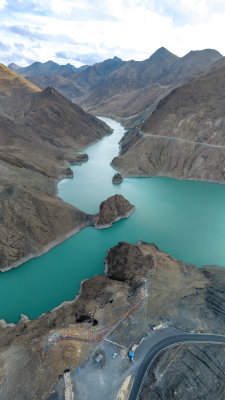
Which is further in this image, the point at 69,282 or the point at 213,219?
the point at 213,219

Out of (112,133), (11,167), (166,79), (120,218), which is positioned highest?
(166,79)

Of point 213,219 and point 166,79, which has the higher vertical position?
point 166,79

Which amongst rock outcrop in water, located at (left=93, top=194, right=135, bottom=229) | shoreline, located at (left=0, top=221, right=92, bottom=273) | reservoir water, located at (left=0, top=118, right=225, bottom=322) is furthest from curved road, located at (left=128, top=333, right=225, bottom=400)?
rock outcrop in water, located at (left=93, top=194, right=135, bottom=229)

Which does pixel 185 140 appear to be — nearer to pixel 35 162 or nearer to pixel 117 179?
pixel 117 179

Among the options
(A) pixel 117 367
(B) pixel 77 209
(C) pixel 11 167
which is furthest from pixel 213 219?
(C) pixel 11 167

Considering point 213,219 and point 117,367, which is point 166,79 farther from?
point 117,367

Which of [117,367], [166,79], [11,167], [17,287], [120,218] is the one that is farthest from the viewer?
[166,79]

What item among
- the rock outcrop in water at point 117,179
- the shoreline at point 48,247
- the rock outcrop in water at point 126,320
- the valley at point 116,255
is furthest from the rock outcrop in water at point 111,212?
the rock outcrop in water at point 117,179
